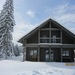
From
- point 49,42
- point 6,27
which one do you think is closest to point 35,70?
point 49,42

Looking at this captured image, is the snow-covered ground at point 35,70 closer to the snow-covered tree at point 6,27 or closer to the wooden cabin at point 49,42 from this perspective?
the wooden cabin at point 49,42

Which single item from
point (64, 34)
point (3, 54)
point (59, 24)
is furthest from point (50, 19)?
point (3, 54)

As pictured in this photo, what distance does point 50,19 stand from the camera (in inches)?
1015

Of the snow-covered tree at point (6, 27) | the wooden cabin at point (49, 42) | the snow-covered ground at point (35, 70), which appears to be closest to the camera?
the snow-covered ground at point (35, 70)

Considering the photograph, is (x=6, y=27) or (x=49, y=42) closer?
(x=49, y=42)

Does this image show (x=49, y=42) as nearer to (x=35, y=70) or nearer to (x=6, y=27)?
(x=35, y=70)

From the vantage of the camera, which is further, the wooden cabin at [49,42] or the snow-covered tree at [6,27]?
the snow-covered tree at [6,27]

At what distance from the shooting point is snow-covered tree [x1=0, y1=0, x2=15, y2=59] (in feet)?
119

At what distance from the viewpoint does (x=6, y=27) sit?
37094mm

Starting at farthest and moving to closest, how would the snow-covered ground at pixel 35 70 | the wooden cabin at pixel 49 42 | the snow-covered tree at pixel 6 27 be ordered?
1. the snow-covered tree at pixel 6 27
2. the wooden cabin at pixel 49 42
3. the snow-covered ground at pixel 35 70

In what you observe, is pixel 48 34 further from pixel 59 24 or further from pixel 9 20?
pixel 9 20

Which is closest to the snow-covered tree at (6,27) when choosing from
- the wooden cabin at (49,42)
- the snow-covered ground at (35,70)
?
the wooden cabin at (49,42)

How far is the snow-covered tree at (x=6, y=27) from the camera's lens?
119 feet

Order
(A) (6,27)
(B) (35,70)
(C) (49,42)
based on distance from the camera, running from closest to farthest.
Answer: (B) (35,70), (C) (49,42), (A) (6,27)
